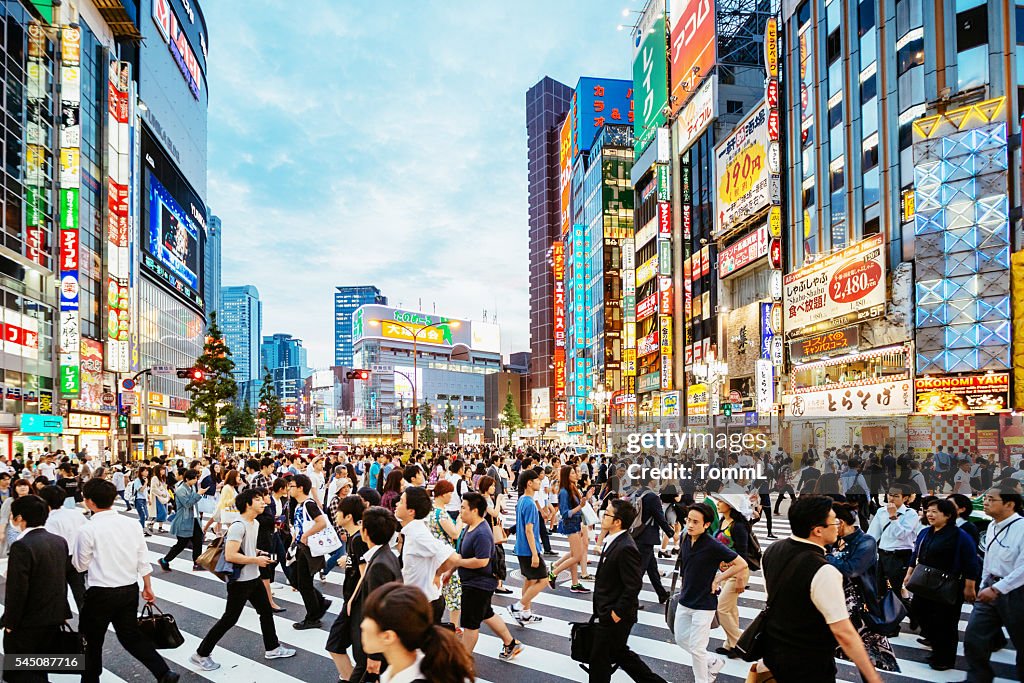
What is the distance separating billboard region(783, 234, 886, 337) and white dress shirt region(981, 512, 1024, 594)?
25.9 m

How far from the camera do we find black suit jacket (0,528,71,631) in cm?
517

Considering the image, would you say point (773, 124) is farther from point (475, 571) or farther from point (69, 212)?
point (475, 571)

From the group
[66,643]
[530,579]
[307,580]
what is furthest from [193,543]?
[66,643]

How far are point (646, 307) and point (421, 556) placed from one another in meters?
56.8

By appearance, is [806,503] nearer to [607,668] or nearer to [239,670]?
[607,668]

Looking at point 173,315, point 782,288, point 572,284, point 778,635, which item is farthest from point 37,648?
point 572,284

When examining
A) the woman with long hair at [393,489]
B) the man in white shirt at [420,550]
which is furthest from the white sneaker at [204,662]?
the woman with long hair at [393,489]

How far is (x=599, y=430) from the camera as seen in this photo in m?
65.0

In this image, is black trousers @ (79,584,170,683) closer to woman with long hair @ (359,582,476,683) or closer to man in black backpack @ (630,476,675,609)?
woman with long hair @ (359,582,476,683)

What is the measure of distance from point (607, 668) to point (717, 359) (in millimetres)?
44597

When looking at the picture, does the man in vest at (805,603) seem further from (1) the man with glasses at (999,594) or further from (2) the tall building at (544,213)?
(2) the tall building at (544,213)

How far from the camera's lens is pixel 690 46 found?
56438 mm

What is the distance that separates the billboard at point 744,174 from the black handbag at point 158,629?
129 feet

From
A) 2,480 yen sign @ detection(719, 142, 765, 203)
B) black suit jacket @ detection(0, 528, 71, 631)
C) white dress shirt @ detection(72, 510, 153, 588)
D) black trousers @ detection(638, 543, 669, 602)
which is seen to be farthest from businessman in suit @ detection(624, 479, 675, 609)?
2,480 yen sign @ detection(719, 142, 765, 203)
